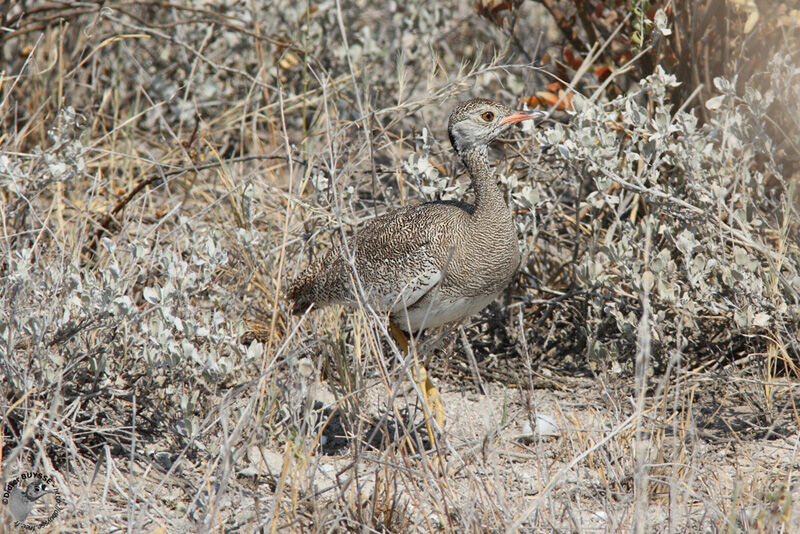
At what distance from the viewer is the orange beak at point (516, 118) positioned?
12.9 ft

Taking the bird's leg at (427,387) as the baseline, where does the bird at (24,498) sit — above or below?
above

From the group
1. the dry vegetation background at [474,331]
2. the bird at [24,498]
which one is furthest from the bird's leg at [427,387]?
the bird at [24,498]

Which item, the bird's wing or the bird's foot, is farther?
the bird's foot

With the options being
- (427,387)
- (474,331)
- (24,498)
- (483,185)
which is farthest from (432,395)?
(24,498)

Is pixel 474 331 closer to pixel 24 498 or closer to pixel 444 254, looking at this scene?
pixel 444 254

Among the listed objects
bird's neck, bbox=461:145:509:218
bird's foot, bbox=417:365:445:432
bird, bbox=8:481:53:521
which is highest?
bird's neck, bbox=461:145:509:218

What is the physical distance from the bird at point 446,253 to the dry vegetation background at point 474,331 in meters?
0.18

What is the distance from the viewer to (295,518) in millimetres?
2982

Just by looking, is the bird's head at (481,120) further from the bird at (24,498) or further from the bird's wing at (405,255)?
the bird at (24,498)

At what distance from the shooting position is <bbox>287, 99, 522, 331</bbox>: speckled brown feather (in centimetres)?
382

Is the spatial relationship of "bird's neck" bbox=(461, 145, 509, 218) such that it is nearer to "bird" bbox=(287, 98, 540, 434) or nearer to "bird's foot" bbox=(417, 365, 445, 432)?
"bird" bbox=(287, 98, 540, 434)

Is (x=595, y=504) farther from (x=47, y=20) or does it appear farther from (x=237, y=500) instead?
(x=47, y=20)

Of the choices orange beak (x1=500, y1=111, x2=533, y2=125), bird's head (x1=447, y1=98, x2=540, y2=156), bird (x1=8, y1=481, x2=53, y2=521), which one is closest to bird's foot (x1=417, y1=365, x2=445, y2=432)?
bird's head (x1=447, y1=98, x2=540, y2=156)

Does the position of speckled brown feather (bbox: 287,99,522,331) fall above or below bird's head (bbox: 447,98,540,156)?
below
